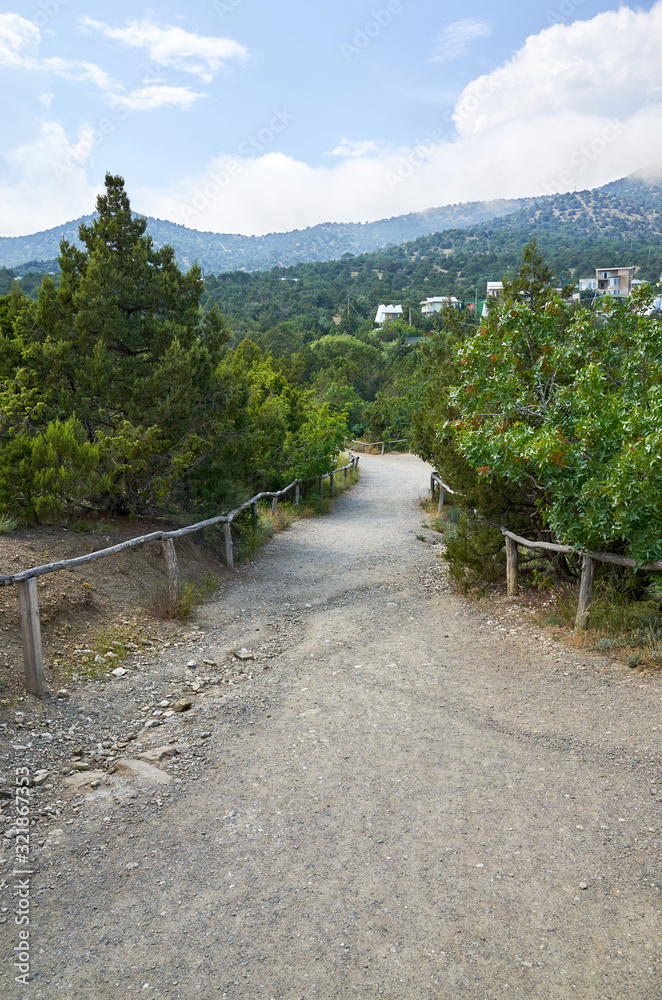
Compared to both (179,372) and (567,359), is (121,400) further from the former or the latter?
(567,359)

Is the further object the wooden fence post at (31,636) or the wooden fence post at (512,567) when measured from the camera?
the wooden fence post at (512,567)

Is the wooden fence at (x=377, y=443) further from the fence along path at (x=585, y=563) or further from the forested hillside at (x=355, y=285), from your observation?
the fence along path at (x=585, y=563)

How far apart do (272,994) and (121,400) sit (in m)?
7.79

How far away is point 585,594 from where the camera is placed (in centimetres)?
678

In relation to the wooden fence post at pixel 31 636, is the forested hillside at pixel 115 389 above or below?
above

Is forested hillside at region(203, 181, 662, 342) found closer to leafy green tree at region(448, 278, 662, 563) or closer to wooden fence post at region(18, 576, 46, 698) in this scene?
leafy green tree at region(448, 278, 662, 563)

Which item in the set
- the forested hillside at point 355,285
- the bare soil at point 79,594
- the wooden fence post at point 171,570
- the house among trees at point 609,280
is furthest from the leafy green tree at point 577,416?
the house among trees at point 609,280

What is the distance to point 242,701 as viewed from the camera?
19.3 feet

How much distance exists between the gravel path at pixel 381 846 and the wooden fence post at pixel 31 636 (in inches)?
19.2

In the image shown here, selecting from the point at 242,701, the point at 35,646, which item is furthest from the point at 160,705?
the point at 35,646

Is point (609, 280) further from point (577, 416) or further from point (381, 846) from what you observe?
point (381, 846)

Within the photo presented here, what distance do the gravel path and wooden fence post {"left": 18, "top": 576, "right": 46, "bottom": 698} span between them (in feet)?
1.60

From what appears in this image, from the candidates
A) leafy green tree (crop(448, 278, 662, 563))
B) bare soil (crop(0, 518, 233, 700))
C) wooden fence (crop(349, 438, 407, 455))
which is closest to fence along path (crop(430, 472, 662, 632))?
leafy green tree (crop(448, 278, 662, 563))

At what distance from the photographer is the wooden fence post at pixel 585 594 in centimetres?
672
